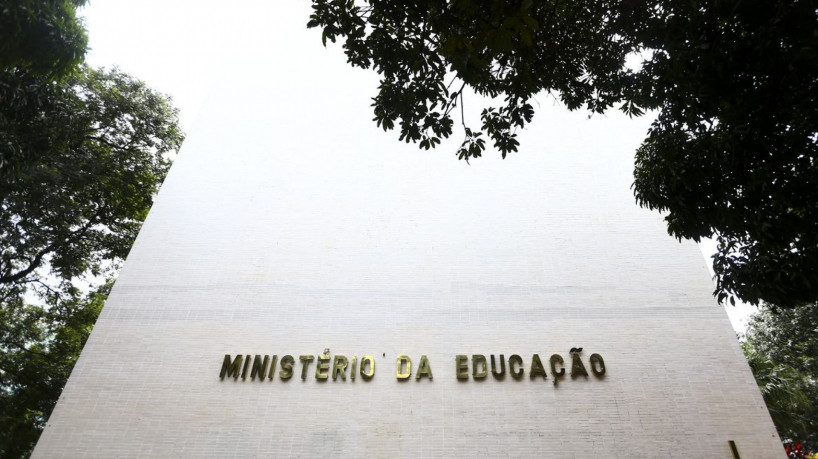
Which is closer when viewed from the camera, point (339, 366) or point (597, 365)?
point (597, 365)

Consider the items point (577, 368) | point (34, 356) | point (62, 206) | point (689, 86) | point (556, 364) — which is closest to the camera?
point (689, 86)

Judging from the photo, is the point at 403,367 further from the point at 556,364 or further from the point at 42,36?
the point at 42,36

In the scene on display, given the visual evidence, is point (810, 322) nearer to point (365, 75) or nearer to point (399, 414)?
point (399, 414)

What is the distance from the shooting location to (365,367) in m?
6.81

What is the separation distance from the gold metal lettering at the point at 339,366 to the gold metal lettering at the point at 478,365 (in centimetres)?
191

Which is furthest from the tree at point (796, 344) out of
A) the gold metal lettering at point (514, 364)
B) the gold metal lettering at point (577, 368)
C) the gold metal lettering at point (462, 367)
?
the gold metal lettering at point (462, 367)

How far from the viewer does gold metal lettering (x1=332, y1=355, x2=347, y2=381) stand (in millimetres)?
6738

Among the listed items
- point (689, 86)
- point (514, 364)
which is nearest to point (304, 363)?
point (514, 364)

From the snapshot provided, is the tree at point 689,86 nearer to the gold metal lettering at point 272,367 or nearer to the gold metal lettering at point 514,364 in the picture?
the gold metal lettering at point 514,364

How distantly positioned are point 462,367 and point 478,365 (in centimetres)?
24

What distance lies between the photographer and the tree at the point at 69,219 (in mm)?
9797

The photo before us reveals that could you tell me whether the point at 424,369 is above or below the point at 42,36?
below

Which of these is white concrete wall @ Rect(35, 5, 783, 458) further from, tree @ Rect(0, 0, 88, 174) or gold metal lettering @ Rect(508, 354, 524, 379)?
tree @ Rect(0, 0, 88, 174)

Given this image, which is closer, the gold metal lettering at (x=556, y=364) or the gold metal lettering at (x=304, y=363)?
the gold metal lettering at (x=556, y=364)
